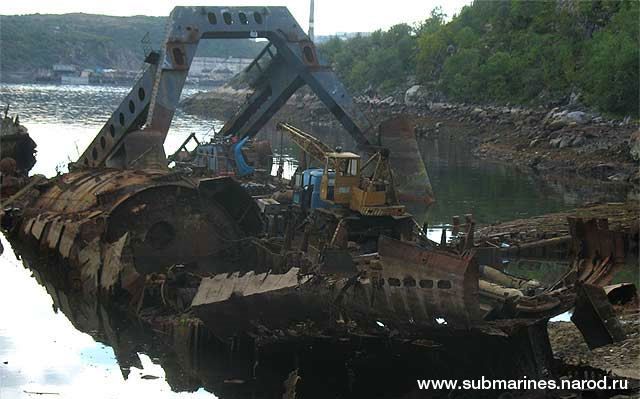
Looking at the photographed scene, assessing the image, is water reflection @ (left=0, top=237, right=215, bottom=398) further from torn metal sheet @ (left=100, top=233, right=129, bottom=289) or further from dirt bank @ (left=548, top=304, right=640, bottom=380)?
dirt bank @ (left=548, top=304, right=640, bottom=380)

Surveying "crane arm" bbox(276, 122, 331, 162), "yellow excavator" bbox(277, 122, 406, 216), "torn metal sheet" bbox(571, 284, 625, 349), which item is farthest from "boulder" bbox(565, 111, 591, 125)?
"torn metal sheet" bbox(571, 284, 625, 349)

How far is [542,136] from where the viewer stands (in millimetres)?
57500

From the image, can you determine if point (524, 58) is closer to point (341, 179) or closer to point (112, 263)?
point (341, 179)

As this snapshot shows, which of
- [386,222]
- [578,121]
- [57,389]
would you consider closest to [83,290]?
[57,389]

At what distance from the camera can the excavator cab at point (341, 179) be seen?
21.1m

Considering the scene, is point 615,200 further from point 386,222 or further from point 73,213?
point 73,213

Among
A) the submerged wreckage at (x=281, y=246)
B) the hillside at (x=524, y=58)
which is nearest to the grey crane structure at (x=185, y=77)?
the submerged wreckage at (x=281, y=246)

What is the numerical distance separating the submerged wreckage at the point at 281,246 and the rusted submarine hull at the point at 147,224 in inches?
1.7

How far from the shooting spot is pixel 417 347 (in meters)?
16.1

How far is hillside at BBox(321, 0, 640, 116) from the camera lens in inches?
2291

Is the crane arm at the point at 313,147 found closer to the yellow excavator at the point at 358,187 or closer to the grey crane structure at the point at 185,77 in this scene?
the yellow excavator at the point at 358,187

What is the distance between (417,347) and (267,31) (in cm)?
1827

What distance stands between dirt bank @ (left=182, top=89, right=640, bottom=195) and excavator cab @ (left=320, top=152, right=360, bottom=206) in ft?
66.9

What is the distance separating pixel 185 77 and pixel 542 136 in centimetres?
3344
